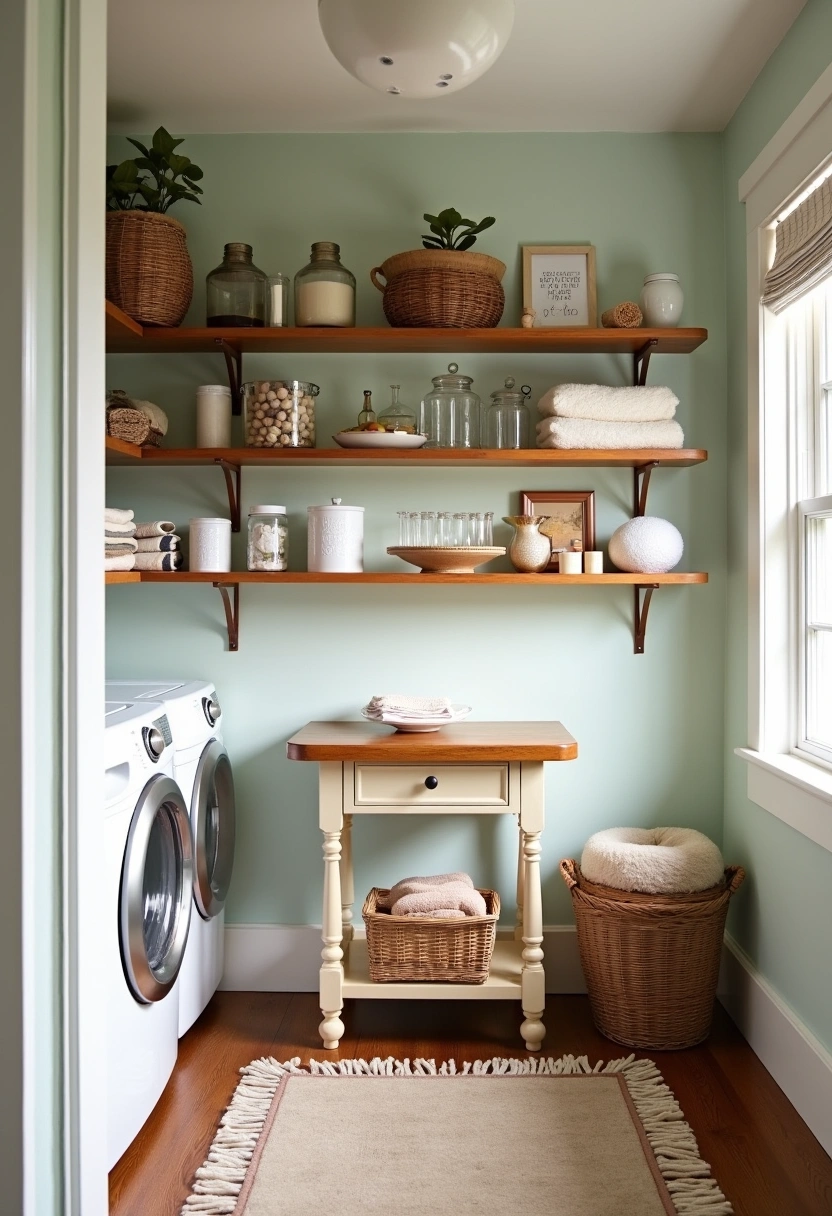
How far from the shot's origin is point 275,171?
293 cm

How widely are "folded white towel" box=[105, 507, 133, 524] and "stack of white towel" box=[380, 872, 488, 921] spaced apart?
1.24 metres

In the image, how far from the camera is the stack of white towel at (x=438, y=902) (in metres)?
2.50

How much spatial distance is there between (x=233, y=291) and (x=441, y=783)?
4.87 ft

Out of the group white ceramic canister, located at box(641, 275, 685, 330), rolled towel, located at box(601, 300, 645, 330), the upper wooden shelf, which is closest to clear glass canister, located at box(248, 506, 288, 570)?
the upper wooden shelf

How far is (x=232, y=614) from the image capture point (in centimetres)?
Answer: 291

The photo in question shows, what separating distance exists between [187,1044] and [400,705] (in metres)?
1.05

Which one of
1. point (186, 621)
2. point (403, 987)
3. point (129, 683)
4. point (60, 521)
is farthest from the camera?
point (186, 621)

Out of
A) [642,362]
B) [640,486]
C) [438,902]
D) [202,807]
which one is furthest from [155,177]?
[438,902]

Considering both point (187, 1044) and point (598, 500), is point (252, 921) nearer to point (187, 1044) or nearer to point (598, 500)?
point (187, 1044)

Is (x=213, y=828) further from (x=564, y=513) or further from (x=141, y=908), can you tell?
(x=564, y=513)

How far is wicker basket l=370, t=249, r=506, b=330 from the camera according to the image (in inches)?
104

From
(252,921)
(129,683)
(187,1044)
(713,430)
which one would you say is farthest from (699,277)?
(187,1044)

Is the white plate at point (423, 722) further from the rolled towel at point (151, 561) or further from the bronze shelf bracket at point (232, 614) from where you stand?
the rolled towel at point (151, 561)

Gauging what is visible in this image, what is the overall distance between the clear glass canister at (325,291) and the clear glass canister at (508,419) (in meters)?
0.47
